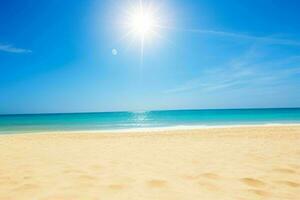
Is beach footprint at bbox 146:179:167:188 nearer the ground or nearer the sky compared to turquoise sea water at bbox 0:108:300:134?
nearer the sky

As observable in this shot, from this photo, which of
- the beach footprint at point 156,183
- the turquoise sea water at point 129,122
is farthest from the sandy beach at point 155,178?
the turquoise sea water at point 129,122

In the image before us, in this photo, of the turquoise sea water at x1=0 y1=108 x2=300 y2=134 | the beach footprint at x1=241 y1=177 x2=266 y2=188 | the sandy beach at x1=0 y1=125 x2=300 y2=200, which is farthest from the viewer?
the turquoise sea water at x1=0 y1=108 x2=300 y2=134

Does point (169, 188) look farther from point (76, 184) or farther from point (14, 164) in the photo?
point (14, 164)

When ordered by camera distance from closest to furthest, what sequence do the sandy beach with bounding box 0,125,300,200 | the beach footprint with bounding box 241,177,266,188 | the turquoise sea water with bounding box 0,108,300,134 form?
the sandy beach with bounding box 0,125,300,200 < the beach footprint with bounding box 241,177,266,188 < the turquoise sea water with bounding box 0,108,300,134

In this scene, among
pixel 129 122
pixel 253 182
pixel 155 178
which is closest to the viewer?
pixel 253 182

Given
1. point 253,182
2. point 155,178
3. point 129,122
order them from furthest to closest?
point 129,122, point 155,178, point 253,182

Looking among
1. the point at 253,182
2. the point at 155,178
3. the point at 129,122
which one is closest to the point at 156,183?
the point at 155,178

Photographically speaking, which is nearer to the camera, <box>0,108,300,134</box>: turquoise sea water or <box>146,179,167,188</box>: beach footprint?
<box>146,179,167,188</box>: beach footprint

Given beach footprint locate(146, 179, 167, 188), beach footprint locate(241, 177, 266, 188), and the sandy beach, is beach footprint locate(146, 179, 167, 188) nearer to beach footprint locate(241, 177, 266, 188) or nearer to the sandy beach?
the sandy beach

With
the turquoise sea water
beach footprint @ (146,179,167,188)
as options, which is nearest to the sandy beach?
beach footprint @ (146,179,167,188)

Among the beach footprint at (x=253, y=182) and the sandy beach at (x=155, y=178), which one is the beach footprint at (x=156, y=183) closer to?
the sandy beach at (x=155, y=178)

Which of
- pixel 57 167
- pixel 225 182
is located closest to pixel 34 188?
pixel 57 167

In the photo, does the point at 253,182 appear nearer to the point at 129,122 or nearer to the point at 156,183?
Answer: the point at 156,183

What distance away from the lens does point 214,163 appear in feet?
15.1
